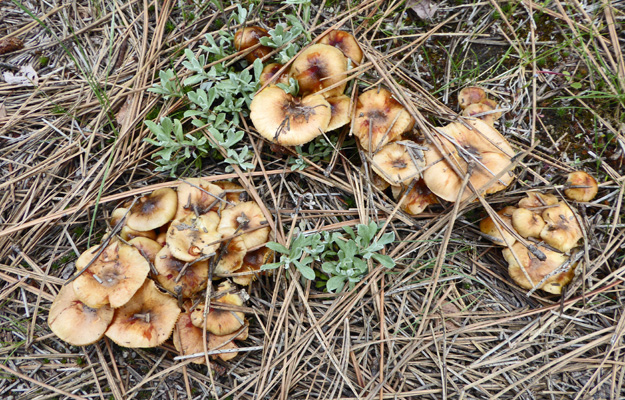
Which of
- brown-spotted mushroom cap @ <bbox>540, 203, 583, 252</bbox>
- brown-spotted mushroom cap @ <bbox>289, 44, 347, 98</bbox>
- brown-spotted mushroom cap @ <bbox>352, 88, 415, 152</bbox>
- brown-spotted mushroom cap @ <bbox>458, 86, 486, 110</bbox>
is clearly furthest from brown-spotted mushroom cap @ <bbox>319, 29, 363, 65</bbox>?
brown-spotted mushroom cap @ <bbox>540, 203, 583, 252</bbox>

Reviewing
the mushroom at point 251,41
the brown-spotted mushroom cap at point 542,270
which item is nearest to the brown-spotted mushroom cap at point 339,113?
the mushroom at point 251,41

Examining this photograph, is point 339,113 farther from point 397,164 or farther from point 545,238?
point 545,238

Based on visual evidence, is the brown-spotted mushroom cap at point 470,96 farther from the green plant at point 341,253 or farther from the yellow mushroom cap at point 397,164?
the green plant at point 341,253

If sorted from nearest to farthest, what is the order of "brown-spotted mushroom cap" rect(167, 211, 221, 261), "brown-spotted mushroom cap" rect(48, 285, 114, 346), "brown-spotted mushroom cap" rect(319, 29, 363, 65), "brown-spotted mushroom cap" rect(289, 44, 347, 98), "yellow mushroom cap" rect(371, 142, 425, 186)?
"brown-spotted mushroom cap" rect(167, 211, 221, 261) → "brown-spotted mushroom cap" rect(48, 285, 114, 346) → "yellow mushroom cap" rect(371, 142, 425, 186) → "brown-spotted mushroom cap" rect(289, 44, 347, 98) → "brown-spotted mushroom cap" rect(319, 29, 363, 65)

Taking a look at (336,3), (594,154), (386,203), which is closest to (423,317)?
(386,203)

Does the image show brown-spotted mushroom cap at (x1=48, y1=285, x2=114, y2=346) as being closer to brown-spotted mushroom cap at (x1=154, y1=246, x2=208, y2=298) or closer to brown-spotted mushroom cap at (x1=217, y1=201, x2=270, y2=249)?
brown-spotted mushroom cap at (x1=154, y1=246, x2=208, y2=298)

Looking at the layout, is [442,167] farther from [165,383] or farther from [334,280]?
[165,383]

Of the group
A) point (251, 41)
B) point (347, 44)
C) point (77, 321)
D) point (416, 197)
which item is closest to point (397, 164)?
point (416, 197)
